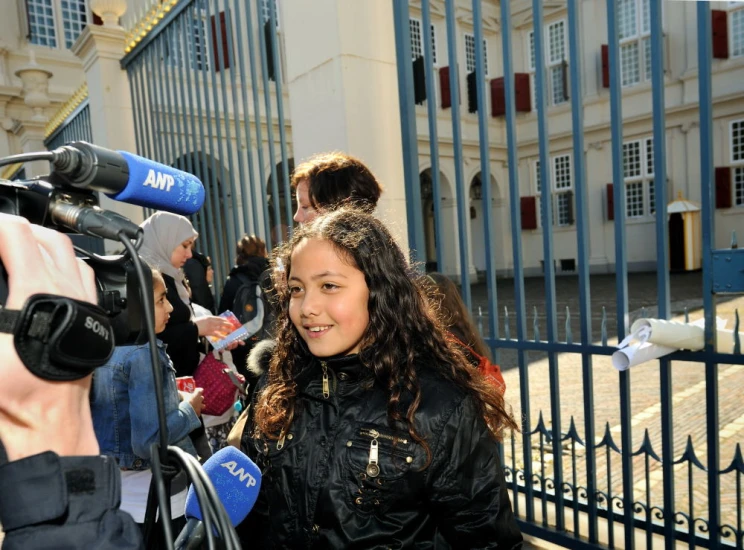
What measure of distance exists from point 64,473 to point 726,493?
Answer: 361cm

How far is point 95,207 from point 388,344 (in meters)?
0.76

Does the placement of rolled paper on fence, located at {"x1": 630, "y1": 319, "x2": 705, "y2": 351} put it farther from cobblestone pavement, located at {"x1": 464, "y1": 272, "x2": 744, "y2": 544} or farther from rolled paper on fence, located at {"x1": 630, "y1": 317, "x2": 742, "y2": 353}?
cobblestone pavement, located at {"x1": 464, "y1": 272, "x2": 744, "y2": 544}

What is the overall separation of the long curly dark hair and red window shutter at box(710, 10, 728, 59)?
15.7m

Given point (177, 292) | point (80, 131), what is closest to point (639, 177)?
point (80, 131)

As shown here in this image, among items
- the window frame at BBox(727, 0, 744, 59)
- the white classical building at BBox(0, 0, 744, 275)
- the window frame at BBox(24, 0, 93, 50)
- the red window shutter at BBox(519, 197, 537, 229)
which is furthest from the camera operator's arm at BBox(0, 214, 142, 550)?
the window frame at BBox(727, 0, 744, 59)

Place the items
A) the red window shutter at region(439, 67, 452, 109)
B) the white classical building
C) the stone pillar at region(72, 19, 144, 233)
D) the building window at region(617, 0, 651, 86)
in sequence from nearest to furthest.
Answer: the stone pillar at region(72, 19, 144, 233) < the white classical building < the red window shutter at region(439, 67, 452, 109) < the building window at region(617, 0, 651, 86)

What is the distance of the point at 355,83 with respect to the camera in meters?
2.81

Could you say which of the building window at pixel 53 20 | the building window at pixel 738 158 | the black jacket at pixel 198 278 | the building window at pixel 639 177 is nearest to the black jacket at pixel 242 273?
the black jacket at pixel 198 278

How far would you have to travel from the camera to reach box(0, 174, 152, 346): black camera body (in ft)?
2.65

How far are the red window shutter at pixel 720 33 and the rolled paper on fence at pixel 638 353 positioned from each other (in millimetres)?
14888

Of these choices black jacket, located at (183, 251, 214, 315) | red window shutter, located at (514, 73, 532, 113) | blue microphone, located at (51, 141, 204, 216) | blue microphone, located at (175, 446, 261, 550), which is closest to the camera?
blue microphone, located at (51, 141, 204, 216)

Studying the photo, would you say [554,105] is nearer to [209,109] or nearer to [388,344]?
[209,109]

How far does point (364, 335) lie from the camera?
1427 mm

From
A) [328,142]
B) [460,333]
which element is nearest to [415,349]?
[460,333]
